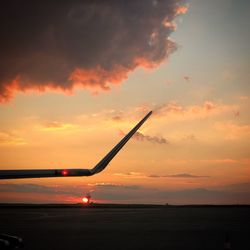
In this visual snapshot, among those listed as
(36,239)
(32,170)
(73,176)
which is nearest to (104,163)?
(73,176)

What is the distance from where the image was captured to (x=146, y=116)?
16.6 metres

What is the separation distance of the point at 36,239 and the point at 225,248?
12.8m

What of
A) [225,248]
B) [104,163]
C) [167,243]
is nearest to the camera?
[104,163]

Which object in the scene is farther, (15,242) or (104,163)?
(15,242)

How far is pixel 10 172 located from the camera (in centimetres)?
1252

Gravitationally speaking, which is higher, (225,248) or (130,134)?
(130,134)

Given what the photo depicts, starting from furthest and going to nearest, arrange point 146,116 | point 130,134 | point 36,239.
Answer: point 36,239 → point 146,116 → point 130,134

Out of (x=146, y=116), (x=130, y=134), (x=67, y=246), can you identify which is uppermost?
(x=146, y=116)

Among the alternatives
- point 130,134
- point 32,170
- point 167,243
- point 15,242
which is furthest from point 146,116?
point 167,243

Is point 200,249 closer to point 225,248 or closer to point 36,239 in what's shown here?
point 225,248

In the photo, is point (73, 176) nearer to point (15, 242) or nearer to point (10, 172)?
point (10, 172)

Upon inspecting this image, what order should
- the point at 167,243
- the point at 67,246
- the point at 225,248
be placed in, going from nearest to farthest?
the point at 225,248 < the point at 67,246 < the point at 167,243

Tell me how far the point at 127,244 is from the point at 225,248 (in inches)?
230

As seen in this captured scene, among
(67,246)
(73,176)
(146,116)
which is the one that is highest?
(146,116)
